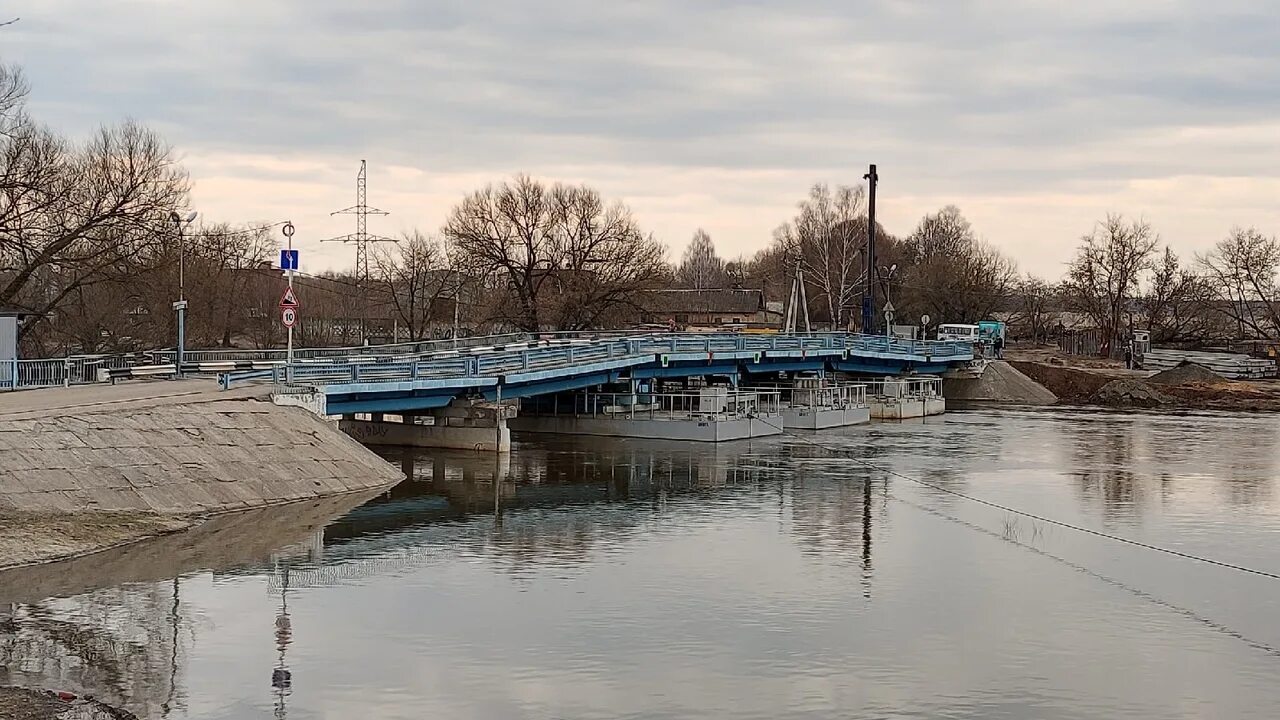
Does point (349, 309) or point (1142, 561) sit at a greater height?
point (349, 309)

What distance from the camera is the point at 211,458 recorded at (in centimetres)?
3909

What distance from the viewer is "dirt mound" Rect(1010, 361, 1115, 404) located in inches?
3942

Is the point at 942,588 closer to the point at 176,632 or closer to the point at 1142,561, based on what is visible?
the point at 1142,561

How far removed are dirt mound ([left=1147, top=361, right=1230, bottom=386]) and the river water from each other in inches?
2105

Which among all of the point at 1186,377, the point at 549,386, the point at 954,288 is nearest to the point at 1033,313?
the point at 954,288

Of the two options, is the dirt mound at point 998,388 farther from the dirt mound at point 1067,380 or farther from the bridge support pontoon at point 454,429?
the bridge support pontoon at point 454,429

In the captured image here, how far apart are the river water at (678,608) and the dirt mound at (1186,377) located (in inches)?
2105

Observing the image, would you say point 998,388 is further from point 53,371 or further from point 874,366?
point 53,371

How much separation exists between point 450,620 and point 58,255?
40.6 m

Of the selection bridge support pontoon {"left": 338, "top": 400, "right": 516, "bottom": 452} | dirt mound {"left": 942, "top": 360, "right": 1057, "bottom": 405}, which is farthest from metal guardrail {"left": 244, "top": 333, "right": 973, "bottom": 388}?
dirt mound {"left": 942, "top": 360, "right": 1057, "bottom": 405}

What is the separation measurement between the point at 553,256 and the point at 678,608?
67852mm

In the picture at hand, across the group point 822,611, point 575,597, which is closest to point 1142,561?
point 822,611

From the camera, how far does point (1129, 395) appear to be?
Answer: 312 feet

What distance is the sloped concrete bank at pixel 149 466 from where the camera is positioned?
32.5m
